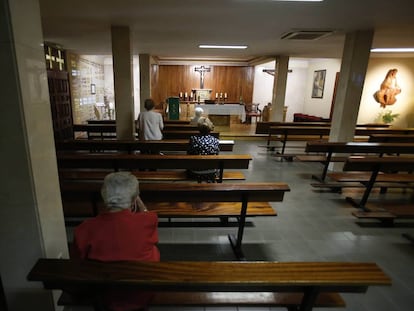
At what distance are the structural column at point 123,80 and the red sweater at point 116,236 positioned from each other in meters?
4.21

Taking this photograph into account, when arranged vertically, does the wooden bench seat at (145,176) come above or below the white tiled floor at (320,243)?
above

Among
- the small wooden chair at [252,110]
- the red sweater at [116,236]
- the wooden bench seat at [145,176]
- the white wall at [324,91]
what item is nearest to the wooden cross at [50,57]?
the wooden bench seat at [145,176]

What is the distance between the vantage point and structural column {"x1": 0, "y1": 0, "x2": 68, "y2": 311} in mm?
1327

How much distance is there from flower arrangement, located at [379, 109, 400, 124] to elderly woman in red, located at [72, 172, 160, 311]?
35.6 feet

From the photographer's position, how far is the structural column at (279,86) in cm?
870

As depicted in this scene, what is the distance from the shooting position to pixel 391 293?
2143 mm

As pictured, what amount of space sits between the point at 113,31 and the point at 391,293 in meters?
5.51

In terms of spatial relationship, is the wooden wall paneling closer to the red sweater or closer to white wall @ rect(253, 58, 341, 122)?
white wall @ rect(253, 58, 341, 122)

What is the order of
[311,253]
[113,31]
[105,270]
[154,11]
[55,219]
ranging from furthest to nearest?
1. [113,31]
2. [154,11]
3. [311,253]
4. [55,219]
5. [105,270]

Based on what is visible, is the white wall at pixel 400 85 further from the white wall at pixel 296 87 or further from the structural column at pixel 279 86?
the structural column at pixel 279 86

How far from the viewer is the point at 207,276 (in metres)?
1.23

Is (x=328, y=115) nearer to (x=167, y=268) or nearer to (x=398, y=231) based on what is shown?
(x=398, y=231)

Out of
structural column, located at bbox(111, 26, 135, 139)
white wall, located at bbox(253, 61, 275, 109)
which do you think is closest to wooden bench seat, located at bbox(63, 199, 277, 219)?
structural column, located at bbox(111, 26, 135, 139)

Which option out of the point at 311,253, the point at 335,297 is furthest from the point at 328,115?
the point at 335,297
